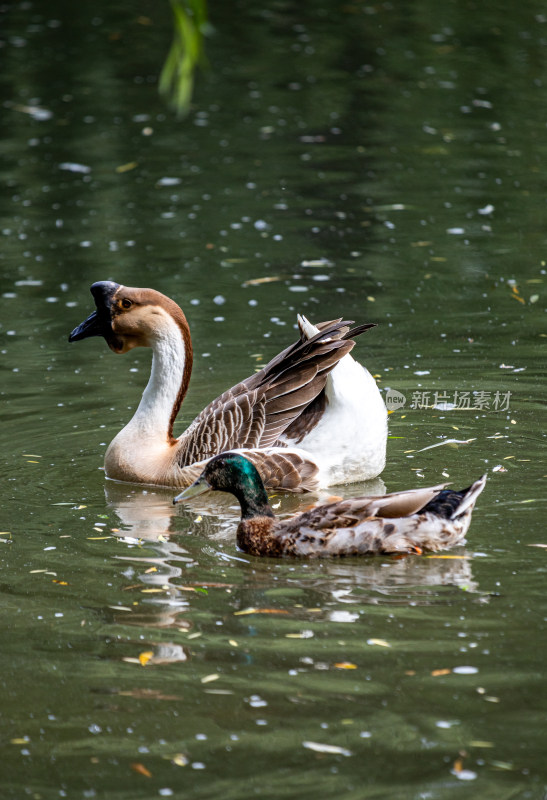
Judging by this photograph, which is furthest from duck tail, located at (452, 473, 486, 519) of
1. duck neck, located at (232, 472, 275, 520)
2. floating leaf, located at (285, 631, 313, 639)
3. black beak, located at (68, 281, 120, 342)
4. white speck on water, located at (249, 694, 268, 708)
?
black beak, located at (68, 281, 120, 342)

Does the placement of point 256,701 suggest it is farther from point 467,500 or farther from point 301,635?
point 467,500

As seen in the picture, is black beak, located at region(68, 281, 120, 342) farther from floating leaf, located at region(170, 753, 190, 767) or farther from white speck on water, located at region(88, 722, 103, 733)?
floating leaf, located at region(170, 753, 190, 767)

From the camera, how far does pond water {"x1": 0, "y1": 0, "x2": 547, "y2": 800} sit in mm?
5566

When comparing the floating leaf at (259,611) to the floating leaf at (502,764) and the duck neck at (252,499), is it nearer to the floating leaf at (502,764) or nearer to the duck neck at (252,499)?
the duck neck at (252,499)

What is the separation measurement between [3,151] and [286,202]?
5554 mm

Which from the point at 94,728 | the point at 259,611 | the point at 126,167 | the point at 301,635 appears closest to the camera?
the point at 94,728

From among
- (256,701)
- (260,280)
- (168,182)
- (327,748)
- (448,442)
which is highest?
(327,748)

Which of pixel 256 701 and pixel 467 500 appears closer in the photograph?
pixel 256 701

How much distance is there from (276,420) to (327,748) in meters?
3.93

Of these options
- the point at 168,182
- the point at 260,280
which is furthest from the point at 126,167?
the point at 260,280

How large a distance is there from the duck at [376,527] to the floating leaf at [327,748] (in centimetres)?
215

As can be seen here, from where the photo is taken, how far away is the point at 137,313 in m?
9.53

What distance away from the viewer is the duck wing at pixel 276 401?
8977 millimetres

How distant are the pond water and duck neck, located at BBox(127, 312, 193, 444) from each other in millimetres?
572
